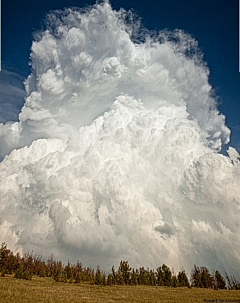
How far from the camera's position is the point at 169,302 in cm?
3466

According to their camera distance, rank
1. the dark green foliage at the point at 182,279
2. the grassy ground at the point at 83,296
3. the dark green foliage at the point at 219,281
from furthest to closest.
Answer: the dark green foliage at the point at 219,281 → the dark green foliage at the point at 182,279 → the grassy ground at the point at 83,296

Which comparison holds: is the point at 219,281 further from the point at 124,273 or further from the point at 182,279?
the point at 124,273

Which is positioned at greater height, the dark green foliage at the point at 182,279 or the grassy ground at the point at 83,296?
the dark green foliage at the point at 182,279

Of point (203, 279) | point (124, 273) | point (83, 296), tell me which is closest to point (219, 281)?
point (203, 279)

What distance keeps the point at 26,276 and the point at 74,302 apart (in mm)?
62032

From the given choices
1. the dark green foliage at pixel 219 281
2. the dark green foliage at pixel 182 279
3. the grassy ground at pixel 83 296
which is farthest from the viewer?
the dark green foliage at pixel 219 281

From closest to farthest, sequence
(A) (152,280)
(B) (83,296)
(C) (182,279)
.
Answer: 1. (B) (83,296)
2. (C) (182,279)
3. (A) (152,280)

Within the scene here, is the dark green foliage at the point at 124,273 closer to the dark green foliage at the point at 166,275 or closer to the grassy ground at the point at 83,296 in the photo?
the dark green foliage at the point at 166,275

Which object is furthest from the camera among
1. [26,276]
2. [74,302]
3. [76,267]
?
[76,267]

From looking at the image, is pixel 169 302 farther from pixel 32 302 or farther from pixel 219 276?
pixel 219 276

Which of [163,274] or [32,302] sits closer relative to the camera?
[32,302]

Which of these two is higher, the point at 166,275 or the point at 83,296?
the point at 166,275

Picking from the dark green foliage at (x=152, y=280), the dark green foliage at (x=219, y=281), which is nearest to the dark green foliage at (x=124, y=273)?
the dark green foliage at (x=152, y=280)

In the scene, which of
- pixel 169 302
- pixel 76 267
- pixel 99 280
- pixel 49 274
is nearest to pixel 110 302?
pixel 169 302
